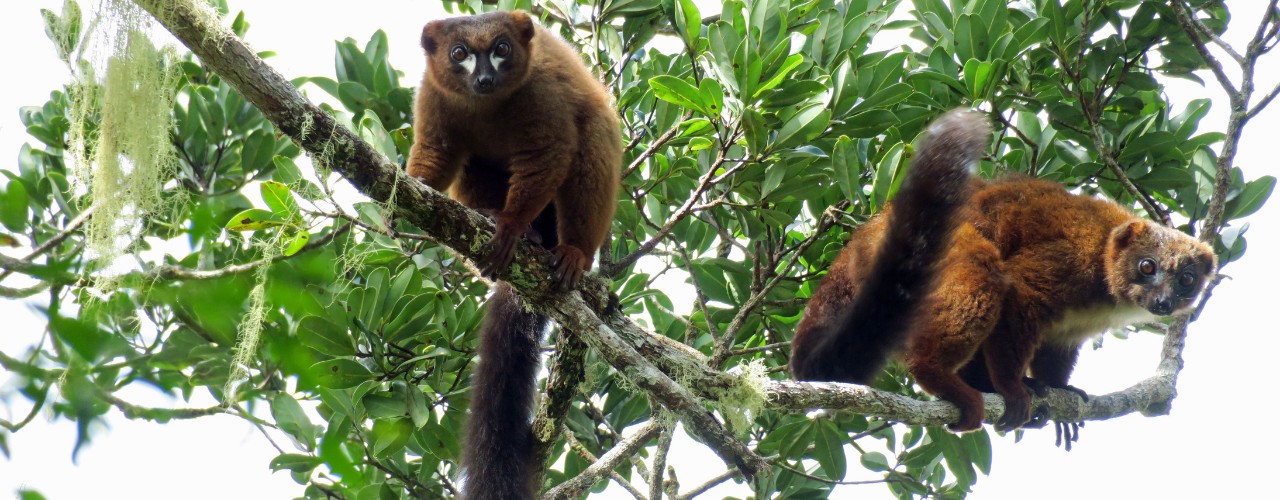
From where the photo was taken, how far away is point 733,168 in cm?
450

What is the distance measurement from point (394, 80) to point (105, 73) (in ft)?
10.6

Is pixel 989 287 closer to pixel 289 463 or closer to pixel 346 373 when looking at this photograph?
pixel 346 373

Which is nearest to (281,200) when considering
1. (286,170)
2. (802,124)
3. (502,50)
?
(286,170)

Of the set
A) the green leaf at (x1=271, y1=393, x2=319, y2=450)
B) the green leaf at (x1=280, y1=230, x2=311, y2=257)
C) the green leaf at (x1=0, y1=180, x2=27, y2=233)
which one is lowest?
the green leaf at (x1=271, y1=393, x2=319, y2=450)

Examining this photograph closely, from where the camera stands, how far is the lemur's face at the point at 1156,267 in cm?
528

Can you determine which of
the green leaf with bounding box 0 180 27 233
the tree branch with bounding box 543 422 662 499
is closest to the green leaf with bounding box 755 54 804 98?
the tree branch with bounding box 543 422 662 499

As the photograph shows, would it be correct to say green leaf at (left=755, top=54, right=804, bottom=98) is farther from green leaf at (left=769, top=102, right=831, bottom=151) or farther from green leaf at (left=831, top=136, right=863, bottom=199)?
green leaf at (left=831, top=136, right=863, bottom=199)

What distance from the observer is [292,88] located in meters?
2.75

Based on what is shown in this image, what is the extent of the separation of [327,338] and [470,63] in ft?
4.58

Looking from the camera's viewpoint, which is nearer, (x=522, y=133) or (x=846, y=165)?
(x=522, y=133)

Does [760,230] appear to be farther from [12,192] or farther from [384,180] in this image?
[12,192]

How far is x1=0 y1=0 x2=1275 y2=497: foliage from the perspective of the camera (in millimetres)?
4043

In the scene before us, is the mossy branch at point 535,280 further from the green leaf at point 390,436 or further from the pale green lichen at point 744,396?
the green leaf at point 390,436

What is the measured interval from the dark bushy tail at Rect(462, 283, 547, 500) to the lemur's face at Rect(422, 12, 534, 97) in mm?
935
